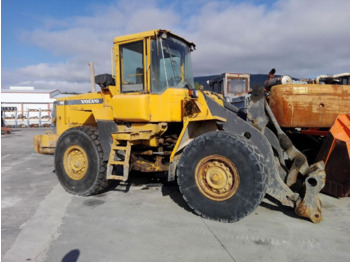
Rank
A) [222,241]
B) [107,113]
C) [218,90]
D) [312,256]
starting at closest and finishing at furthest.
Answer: [312,256]
[222,241]
[107,113]
[218,90]

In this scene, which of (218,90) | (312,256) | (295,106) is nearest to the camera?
(312,256)

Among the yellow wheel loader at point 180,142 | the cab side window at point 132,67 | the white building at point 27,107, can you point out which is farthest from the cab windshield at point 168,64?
the white building at point 27,107

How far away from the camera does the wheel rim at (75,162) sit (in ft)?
17.4

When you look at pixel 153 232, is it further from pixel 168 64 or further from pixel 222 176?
pixel 168 64

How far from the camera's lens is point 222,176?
386 cm

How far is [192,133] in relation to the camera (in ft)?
15.1

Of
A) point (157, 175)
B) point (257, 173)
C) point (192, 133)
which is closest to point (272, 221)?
point (257, 173)

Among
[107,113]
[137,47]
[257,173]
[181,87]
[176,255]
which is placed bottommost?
[176,255]

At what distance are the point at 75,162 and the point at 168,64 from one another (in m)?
2.60

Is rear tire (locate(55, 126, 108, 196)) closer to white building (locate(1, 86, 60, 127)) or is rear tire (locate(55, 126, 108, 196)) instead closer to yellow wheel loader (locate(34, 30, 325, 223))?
yellow wheel loader (locate(34, 30, 325, 223))

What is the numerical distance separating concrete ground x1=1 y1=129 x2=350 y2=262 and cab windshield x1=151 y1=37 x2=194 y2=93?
2.07 metres

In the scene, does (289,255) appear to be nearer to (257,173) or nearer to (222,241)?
(222,241)

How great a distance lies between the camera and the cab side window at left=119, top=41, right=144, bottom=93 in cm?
482

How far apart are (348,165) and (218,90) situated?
10.2m
